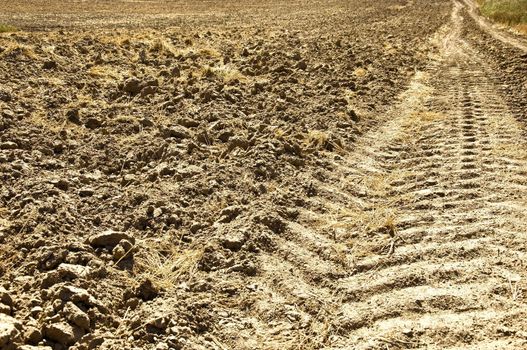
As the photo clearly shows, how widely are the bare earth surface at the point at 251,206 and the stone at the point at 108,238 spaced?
17 mm

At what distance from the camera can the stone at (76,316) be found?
10.7 feet

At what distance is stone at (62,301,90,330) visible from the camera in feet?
10.7

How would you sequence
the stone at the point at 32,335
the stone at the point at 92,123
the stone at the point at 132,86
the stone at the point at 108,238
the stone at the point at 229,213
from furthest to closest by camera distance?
the stone at the point at 132,86
the stone at the point at 92,123
the stone at the point at 229,213
the stone at the point at 108,238
the stone at the point at 32,335

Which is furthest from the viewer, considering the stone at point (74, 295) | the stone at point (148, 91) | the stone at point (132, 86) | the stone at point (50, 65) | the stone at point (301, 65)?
the stone at point (301, 65)

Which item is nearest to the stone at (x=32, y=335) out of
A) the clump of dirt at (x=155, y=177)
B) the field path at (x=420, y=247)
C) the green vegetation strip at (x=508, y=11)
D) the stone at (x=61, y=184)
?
the clump of dirt at (x=155, y=177)

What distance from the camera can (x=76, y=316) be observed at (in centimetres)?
326

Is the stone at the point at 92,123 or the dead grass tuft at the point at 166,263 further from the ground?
the stone at the point at 92,123

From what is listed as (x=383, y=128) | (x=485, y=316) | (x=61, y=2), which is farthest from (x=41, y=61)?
(x=61, y=2)

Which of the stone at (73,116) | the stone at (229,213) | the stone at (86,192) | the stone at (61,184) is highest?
the stone at (73,116)

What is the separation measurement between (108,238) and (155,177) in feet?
4.23

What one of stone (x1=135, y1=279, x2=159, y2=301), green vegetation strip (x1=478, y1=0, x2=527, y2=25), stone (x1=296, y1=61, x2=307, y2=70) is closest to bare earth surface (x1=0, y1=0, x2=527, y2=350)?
stone (x1=135, y1=279, x2=159, y2=301)

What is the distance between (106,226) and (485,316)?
3005 mm

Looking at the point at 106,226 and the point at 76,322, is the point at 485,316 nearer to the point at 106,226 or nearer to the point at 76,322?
the point at 76,322

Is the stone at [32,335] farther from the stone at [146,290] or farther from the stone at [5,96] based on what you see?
the stone at [5,96]
